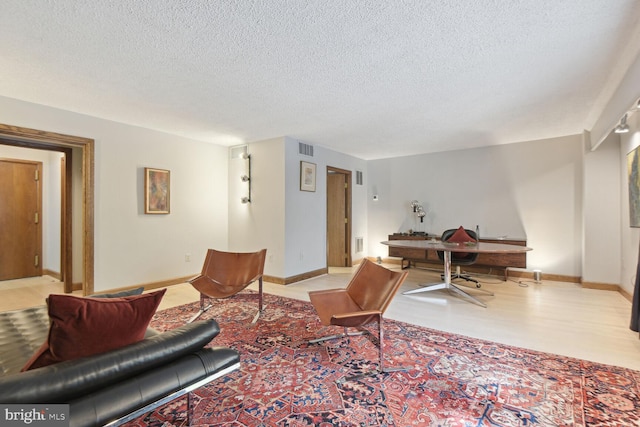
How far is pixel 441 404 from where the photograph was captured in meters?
1.78

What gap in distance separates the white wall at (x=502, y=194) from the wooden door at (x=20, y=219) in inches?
263

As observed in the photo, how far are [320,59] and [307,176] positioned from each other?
2.88m

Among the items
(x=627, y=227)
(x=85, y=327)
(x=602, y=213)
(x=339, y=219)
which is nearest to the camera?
(x=85, y=327)

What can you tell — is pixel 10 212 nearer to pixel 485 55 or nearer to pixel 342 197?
pixel 342 197

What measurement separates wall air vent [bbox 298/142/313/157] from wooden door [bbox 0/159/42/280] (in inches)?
187

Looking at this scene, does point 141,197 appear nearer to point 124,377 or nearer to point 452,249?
point 124,377

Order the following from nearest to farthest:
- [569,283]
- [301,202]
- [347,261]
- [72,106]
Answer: [72,106], [569,283], [301,202], [347,261]

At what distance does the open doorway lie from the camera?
11.3 ft

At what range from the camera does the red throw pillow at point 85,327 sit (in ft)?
3.66

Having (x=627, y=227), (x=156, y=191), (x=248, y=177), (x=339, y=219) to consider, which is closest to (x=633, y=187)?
(x=627, y=227)

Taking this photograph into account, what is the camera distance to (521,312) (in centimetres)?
343

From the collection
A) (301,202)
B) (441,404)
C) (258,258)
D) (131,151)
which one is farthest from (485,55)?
(131,151)

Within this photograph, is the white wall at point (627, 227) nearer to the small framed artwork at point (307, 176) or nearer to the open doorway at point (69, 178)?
the small framed artwork at point (307, 176)

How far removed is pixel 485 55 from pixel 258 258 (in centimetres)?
301
